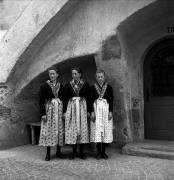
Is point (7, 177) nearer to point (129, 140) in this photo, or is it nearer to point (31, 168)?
point (31, 168)

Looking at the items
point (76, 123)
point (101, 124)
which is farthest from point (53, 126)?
point (101, 124)

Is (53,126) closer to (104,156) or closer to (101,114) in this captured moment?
(101,114)

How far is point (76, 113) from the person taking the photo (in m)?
5.43

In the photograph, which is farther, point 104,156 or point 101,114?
point 104,156

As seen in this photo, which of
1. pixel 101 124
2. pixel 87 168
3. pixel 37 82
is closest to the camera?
pixel 87 168

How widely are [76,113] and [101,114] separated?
440 mm

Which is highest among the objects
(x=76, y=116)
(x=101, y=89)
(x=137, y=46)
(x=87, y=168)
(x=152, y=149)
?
(x=137, y=46)

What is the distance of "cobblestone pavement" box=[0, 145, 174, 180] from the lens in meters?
4.49

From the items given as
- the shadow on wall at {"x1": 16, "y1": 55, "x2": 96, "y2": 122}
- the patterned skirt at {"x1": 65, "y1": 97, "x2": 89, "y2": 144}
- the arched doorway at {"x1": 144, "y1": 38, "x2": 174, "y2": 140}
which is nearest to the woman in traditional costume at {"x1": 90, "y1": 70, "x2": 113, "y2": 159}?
the patterned skirt at {"x1": 65, "y1": 97, "x2": 89, "y2": 144}

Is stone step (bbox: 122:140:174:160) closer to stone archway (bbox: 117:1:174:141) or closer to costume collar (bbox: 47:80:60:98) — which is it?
stone archway (bbox: 117:1:174:141)

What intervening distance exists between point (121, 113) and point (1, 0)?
4.97 m

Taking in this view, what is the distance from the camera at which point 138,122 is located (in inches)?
256

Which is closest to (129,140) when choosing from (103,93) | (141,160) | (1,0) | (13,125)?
(141,160)

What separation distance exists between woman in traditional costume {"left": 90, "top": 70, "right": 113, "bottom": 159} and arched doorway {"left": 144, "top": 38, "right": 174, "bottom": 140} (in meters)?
1.46
